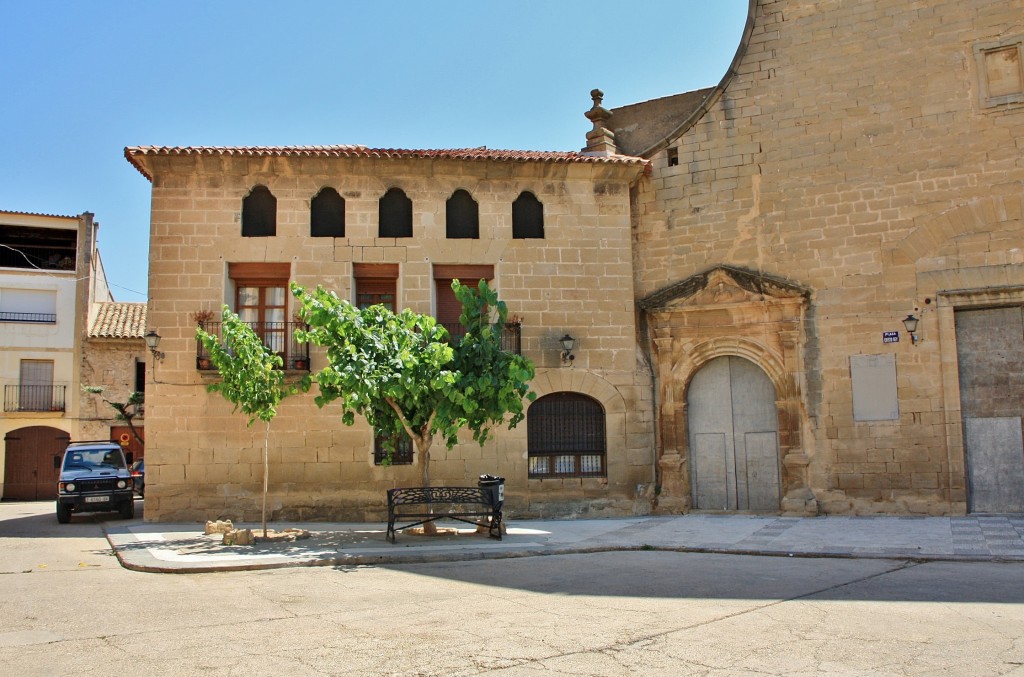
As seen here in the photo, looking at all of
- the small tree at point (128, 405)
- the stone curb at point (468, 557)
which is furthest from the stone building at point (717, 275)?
the small tree at point (128, 405)

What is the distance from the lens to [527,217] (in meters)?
15.9

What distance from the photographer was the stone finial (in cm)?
1792

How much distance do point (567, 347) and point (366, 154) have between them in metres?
4.84

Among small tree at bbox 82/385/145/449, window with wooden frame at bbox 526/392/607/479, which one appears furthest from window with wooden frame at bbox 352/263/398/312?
small tree at bbox 82/385/145/449

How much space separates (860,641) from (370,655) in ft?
10.7

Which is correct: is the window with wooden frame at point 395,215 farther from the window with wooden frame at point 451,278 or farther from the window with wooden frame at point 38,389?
the window with wooden frame at point 38,389

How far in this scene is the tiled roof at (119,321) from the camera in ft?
87.7

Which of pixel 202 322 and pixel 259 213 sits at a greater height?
pixel 259 213

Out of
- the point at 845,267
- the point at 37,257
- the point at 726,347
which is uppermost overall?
the point at 37,257

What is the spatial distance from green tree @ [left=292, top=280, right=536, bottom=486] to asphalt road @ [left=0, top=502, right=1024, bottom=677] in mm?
2274

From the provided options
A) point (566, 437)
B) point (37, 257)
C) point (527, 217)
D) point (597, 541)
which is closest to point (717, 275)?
point (527, 217)

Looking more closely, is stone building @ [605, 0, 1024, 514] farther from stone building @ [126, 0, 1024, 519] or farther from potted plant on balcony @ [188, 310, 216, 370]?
potted plant on balcony @ [188, 310, 216, 370]

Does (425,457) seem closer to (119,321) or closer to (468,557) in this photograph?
(468,557)

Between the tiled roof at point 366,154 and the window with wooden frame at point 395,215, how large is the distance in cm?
73
